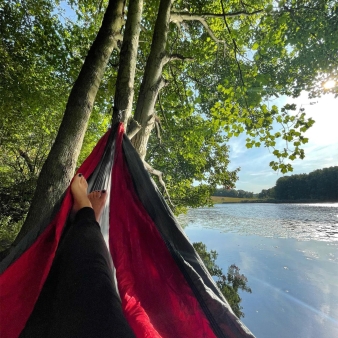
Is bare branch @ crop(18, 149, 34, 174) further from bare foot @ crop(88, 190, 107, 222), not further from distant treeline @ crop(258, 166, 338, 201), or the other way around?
distant treeline @ crop(258, 166, 338, 201)

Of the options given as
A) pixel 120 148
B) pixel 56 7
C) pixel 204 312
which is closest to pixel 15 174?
pixel 56 7

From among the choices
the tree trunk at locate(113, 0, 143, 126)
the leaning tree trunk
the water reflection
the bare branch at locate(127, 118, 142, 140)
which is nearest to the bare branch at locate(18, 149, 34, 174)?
the leaning tree trunk

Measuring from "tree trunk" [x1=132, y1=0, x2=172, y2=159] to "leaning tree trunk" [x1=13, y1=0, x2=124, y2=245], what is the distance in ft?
1.48

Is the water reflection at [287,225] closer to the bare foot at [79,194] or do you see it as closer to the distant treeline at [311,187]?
the distant treeline at [311,187]

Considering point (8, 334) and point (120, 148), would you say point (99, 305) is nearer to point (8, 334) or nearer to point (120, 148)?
point (8, 334)

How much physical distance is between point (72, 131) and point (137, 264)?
1178mm

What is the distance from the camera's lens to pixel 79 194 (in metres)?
1.03

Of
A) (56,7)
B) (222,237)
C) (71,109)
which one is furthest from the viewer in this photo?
(222,237)

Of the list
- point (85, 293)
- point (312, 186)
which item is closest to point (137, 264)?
point (85, 293)

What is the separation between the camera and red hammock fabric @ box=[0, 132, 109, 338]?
2.42 ft

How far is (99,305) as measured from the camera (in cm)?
50

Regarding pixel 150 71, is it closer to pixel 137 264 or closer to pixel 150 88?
pixel 150 88

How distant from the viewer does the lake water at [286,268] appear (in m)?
5.68

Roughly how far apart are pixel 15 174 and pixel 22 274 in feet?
23.3
